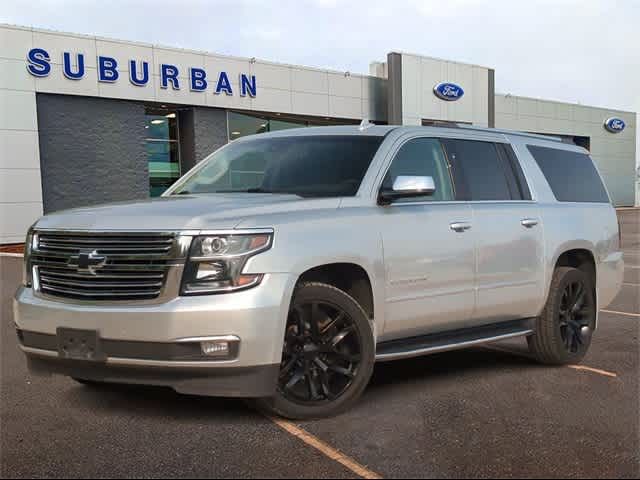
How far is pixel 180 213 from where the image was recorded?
4.06 m

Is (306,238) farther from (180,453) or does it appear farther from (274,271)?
(180,453)

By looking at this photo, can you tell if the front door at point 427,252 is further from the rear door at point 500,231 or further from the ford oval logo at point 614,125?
the ford oval logo at point 614,125

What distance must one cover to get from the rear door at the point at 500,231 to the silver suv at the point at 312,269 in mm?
15

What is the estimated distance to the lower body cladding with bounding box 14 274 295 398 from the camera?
3.82 metres

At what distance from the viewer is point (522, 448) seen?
12.6 ft

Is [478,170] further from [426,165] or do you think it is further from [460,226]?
[460,226]

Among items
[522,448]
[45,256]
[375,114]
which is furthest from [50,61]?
[522,448]

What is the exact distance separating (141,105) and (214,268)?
21.9 m

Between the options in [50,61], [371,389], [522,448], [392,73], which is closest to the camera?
[522,448]

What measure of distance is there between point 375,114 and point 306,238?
28.1m

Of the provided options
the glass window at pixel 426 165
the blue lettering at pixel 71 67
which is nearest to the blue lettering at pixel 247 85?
the blue lettering at pixel 71 67

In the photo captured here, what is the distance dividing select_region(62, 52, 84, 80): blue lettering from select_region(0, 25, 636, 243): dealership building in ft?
0.10

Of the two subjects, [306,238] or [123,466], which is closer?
[123,466]

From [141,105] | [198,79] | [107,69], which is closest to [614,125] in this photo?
[198,79]
